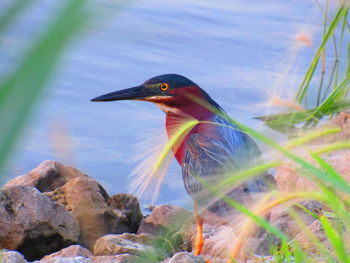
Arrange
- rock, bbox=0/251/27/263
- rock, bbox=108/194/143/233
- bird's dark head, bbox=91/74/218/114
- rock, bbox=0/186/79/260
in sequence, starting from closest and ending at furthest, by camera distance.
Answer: rock, bbox=0/251/27/263 < rock, bbox=0/186/79/260 < rock, bbox=108/194/143/233 < bird's dark head, bbox=91/74/218/114

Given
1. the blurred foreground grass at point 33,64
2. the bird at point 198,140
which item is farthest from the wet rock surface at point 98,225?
the blurred foreground grass at point 33,64

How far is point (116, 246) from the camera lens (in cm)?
321

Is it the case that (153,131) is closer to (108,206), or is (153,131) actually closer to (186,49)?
(108,206)

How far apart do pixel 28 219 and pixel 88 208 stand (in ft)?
1.87

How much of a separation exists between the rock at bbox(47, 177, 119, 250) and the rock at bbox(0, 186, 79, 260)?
0.35 m

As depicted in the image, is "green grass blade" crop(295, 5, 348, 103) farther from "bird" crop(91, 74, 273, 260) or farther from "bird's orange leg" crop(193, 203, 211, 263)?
"bird's orange leg" crop(193, 203, 211, 263)

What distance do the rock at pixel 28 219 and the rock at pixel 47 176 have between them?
784 millimetres

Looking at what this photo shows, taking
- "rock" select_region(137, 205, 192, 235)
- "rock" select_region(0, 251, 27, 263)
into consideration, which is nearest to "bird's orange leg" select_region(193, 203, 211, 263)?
"rock" select_region(137, 205, 192, 235)

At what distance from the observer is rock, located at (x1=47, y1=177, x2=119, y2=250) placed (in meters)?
3.93

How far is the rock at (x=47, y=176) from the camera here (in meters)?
4.35

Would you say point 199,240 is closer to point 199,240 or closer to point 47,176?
point 199,240

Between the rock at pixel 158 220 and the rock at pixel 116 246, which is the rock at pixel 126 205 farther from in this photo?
the rock at pixel 116 246

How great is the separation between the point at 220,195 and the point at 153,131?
0.89 m

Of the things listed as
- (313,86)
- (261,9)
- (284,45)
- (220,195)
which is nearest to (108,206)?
(313,86)
